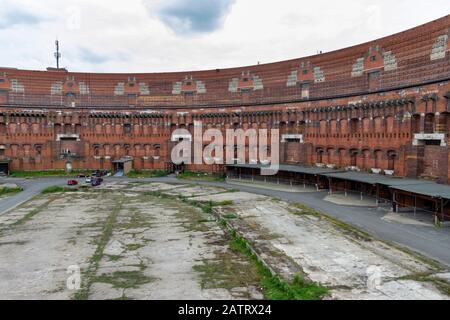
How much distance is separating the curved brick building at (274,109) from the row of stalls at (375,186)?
2771mm

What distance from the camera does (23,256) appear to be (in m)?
18.5

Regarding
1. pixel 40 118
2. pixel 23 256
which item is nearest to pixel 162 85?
pixel 40 118

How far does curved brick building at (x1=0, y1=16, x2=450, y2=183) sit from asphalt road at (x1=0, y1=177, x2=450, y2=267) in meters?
7.48

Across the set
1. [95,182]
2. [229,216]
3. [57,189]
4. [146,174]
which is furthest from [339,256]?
[146,174]

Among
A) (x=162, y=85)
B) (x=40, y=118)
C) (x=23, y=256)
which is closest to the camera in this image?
(x=23, y=256)

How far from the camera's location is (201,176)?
52594 millimetres

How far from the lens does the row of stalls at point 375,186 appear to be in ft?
80.8

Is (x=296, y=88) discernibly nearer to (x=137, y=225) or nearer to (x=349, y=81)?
(x=349, y=81)

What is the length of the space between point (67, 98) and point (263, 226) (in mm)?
46156

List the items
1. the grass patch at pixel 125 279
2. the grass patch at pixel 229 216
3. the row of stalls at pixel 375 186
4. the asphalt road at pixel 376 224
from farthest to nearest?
the grass patch at pixel 229 216 < the row of stalls at pixel 375 186 < the asphalt road at pixel 376 224 < the grass patch at pixel 125 279

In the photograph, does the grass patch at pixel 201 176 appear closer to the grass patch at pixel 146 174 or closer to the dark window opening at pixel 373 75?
the grass patch at pixel 146 174

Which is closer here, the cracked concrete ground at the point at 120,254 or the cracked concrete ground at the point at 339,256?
the cracked concrete ground at the point at 339,256

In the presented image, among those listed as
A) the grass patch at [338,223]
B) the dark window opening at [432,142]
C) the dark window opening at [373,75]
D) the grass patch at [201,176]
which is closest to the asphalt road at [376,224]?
the grass patch at [338,223]

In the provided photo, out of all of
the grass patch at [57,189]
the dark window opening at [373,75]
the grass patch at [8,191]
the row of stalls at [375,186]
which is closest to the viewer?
the row of stalls at [375,186]
